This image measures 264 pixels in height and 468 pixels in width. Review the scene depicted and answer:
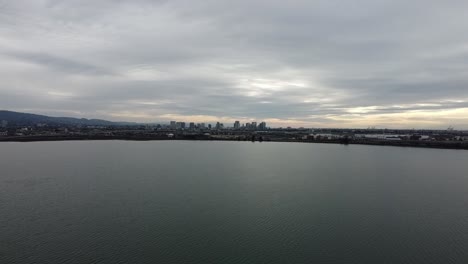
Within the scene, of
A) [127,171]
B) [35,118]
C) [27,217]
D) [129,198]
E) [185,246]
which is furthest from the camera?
[35,118]

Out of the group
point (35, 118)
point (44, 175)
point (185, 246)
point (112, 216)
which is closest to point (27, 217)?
point (112, 216)

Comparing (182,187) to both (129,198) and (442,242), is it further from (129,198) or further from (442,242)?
(442,242)

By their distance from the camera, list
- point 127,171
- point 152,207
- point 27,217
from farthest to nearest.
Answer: point 127,171, point 152,207, point 27,217

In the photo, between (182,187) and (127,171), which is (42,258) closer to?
(182,187)

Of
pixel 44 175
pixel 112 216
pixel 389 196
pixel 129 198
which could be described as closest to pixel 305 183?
pixel 389 196

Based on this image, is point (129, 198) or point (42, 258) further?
point (129, 198)

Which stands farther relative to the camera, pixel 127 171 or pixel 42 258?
pixel 127 171
